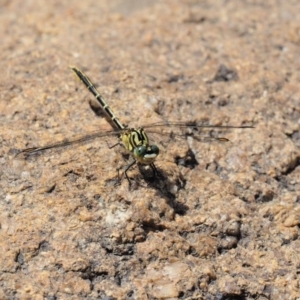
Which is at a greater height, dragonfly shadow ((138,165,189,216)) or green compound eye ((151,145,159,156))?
green compound eye ((151,145,159,156))

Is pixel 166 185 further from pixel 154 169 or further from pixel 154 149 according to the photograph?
pixel 154 149

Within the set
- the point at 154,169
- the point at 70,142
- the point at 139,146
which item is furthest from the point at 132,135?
the point at 70,142

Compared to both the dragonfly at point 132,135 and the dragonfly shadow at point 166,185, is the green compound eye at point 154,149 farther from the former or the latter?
the dragonfly shadow at point 166,185

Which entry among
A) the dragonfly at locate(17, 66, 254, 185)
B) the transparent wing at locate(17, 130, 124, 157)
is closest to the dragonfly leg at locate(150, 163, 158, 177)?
the dragonfly at locate(17, 66, 254, 185)

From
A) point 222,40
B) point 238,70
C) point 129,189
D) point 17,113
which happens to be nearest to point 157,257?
point 129,189

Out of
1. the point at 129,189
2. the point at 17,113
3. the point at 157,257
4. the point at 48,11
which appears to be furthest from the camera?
the point at 48,11

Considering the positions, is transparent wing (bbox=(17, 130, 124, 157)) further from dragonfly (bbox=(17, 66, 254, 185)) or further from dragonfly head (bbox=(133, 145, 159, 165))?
dragonfly head (bbox=(133, 145, 159, 165))

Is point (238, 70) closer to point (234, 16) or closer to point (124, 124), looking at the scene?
point (234, 16)
